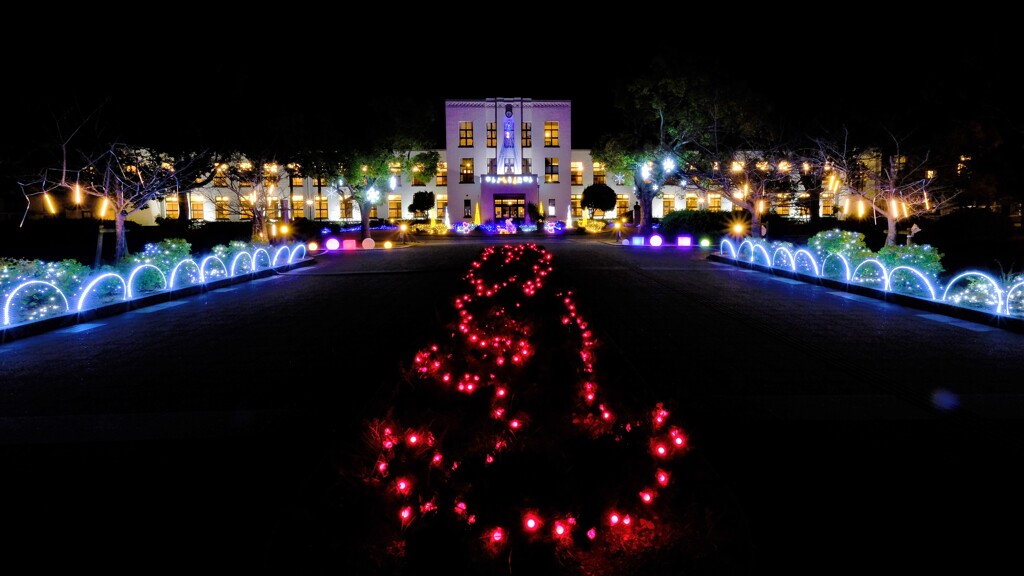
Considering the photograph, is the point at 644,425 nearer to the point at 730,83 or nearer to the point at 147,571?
the point at 147,571

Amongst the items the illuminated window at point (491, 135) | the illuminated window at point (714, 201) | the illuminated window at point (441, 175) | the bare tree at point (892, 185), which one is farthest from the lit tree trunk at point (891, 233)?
the illuminated window at point (441, 175)

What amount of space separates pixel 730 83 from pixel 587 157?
2582cm

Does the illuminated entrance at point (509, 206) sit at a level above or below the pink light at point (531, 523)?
above

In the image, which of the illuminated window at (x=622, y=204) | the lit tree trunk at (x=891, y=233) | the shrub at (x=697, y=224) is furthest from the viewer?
the illuminated window at (x=622, y=204)

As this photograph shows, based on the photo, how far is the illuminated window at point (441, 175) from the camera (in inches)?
2304

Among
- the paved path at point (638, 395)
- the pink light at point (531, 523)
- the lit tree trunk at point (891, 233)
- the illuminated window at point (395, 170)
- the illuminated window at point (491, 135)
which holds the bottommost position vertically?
the paved path at point (638, 395)

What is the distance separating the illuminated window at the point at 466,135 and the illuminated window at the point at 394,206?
7.00 m

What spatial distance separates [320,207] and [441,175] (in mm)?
10588

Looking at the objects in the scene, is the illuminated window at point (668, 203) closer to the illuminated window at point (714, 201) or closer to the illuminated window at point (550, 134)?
the illuminated window at point (714, 201)

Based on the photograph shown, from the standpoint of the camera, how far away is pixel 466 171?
57.6m

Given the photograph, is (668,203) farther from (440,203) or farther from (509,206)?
(440,203)

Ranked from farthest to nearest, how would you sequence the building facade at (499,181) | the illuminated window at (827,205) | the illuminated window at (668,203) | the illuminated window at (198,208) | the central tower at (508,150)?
the illuminated window at (198,208) → the illuminated window at (668,203) → the building facade at (499,181) → the central tower at (508,150) → the illuminated window at (827,205)

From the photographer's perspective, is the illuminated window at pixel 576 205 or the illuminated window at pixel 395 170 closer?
the illuminated window at pixel 395 170

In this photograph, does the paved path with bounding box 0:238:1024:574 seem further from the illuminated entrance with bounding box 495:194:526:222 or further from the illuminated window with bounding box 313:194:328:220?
the illuminated window with bounding box 313:194:328:220
